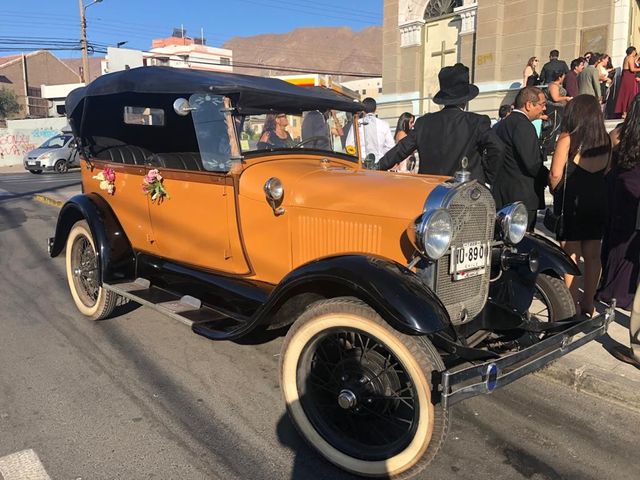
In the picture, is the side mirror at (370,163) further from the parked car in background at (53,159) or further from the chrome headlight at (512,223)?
the parked car in background at (53,159)

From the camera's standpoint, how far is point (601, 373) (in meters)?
3.48

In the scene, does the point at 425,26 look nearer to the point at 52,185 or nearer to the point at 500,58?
the point at 500,58


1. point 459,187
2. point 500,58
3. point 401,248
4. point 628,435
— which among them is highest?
point 500,58

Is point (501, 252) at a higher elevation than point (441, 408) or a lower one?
higher

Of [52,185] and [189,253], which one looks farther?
[52,185]

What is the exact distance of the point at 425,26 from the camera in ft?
50.5

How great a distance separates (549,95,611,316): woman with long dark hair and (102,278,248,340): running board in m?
2.69

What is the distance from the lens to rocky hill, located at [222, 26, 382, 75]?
5935 inches

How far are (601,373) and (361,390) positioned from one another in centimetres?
181

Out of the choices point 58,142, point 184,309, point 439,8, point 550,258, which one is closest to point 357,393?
point 184,309

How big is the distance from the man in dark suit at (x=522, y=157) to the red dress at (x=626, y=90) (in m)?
5.98

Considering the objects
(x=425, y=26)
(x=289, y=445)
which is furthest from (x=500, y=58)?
(x=289, y=445)

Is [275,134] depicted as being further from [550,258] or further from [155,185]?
[550,258]

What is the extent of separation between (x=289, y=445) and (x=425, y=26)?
48.6 feet
